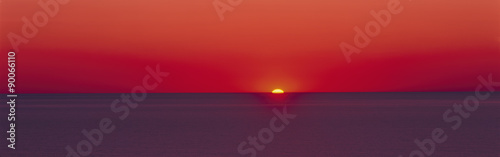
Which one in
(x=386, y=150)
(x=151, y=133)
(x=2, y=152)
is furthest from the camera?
(x=151, y=133)

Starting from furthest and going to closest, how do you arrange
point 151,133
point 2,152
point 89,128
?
point 89,128
point 151,133
point 2,152

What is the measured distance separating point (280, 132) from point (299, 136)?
97 cm

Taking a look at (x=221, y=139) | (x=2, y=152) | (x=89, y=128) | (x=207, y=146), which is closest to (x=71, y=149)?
A: (x=2, y=152)

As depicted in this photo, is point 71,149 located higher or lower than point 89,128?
lower

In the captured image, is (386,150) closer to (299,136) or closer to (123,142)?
(299,136)

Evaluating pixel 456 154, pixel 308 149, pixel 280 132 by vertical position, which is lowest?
pixel 456 154

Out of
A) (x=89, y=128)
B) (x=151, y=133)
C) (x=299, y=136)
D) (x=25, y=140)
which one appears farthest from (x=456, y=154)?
(x=89, y=128)

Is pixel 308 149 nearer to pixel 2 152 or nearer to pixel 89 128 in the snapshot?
pixel 2 152

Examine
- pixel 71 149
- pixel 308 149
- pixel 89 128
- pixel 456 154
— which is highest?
pixel 89 128

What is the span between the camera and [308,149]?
11984 mm

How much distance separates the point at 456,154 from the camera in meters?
11.3

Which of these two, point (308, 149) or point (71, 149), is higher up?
point (71, 149)

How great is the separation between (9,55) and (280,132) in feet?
20.6

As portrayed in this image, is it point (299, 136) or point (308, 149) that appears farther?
point (299, 136)
